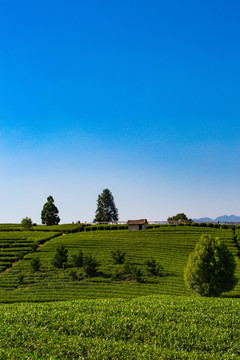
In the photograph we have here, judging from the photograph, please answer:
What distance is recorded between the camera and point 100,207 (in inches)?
4247

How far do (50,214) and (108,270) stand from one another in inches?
2189

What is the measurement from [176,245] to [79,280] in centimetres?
2312

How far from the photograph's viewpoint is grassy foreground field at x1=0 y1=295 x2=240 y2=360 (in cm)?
1339

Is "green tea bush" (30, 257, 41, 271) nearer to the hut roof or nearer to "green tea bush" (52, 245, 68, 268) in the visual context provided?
"green tea bush" (52, 245, 68, 268)

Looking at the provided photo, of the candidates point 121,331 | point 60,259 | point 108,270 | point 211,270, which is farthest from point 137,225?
point 121,331

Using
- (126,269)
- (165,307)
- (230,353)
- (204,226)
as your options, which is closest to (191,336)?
(230,353)

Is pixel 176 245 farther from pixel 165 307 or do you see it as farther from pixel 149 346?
pixel 149 346

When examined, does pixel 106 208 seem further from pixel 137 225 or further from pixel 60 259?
pixel 60 259

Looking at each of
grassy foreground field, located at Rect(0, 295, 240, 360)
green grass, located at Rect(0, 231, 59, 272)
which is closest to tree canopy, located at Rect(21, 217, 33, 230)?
green grass, located at Rect(0, 231, 59, 272)

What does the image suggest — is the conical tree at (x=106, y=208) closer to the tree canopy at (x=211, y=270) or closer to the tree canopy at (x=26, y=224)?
the tree canopy at (x=26, y=224)

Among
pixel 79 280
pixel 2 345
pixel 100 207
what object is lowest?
pixel 79 280

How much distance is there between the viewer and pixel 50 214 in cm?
9250

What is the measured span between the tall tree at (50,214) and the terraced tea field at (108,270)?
30.5 metres

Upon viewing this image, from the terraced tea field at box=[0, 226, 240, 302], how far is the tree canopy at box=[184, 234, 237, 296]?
2896 millimetres
